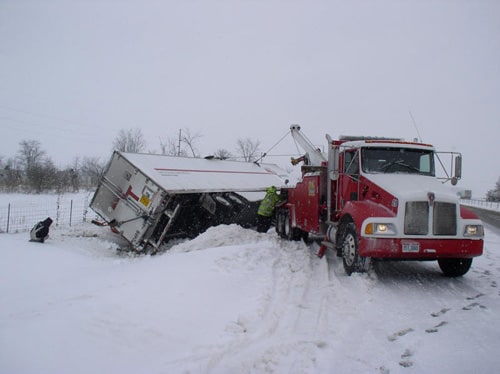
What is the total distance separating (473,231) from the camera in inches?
250

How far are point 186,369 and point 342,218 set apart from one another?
4886mm

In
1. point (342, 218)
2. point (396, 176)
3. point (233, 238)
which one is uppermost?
point (396, 176)

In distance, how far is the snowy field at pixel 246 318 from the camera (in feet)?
11.4

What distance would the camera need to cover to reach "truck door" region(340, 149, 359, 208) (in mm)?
7613

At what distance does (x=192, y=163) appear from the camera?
13.8 m

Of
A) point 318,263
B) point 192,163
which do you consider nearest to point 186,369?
point 318,263

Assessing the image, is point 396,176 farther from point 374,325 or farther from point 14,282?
point 14,282

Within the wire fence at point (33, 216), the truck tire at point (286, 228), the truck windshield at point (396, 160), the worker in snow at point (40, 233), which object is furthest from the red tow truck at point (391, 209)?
the wire fence at point (33, 216)

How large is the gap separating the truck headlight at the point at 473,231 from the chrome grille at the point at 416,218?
767mm

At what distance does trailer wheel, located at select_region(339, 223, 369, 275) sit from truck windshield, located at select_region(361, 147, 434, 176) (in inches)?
52.5

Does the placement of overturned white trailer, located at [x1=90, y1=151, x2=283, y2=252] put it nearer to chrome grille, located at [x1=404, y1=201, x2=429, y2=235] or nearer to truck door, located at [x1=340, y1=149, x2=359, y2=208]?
truck door, located at [x1=340, y1=149, x2=359, y2=208]

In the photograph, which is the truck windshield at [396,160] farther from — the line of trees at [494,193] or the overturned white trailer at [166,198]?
the line of trees at [494,193]

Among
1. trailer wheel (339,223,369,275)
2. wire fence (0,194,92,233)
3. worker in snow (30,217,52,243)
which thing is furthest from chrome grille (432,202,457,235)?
wire fence (0,194,92,233)

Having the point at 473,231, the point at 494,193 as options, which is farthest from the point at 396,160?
the point at 494,193
